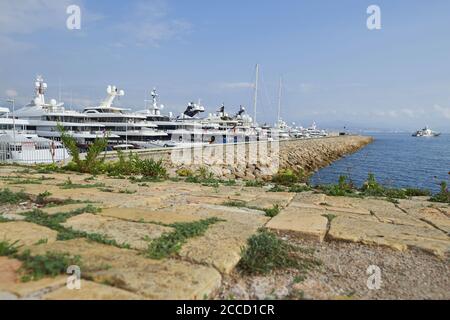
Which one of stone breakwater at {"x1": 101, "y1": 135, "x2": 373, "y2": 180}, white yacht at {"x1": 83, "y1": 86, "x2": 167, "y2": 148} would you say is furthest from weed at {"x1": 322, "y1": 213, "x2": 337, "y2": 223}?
white yacht at {"x1": 83, "y1": 86, "x2": 167, "y2": 148}

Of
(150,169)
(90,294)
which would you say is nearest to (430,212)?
(90,294)

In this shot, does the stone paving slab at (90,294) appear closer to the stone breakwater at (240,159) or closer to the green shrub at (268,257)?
the green shrub at (268,257)

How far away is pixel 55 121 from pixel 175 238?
32.8m

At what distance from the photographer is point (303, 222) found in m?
3.55

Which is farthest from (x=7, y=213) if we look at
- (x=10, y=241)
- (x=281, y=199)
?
(x=281, y=199)

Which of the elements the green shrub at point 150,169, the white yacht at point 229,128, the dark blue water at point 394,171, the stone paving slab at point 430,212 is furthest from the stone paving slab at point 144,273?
the white yacht at point 229,128

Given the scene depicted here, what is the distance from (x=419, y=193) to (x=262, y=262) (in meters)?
5.77

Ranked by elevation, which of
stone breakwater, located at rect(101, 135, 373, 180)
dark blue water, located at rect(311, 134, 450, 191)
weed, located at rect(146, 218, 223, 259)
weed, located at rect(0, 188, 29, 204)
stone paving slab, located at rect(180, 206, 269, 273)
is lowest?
dark blue water, located at rect(311, 134, 450, 191)

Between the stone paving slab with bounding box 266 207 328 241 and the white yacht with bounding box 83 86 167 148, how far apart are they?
91.0 ft

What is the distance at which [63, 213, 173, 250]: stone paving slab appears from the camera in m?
2.70

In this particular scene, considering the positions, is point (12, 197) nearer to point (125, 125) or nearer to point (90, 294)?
point (90, 294)

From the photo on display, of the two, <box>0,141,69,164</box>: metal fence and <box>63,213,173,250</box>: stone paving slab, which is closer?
<box>63,213,173,250</box>: stone paving slab

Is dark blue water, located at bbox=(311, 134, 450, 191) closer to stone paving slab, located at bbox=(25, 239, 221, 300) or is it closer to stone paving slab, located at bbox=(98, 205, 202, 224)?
stone paving slab, located at bbox=(98, 205, 202, 224)
